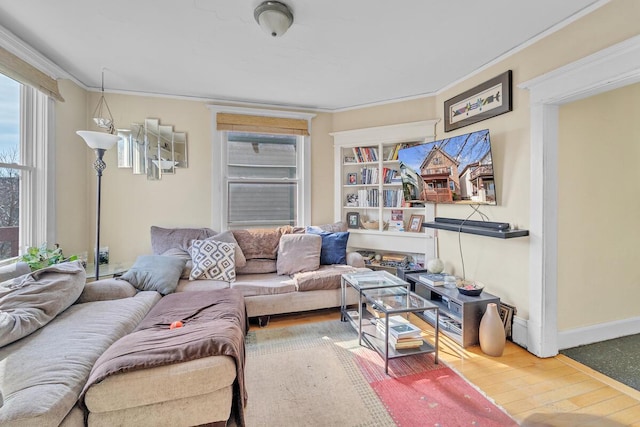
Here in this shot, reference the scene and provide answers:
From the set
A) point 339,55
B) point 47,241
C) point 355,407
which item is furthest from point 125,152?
point 355,407

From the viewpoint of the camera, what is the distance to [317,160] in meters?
3.77

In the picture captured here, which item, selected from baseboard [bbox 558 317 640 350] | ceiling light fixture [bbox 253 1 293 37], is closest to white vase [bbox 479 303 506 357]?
baseboard [bbox 558 317 640 350]

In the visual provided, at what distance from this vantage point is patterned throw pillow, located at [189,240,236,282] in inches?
108

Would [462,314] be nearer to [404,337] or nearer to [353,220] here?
[404,337]

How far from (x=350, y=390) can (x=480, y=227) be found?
1748 millimetres

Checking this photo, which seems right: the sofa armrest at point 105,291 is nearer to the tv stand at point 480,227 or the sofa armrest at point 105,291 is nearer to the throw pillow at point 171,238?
the throw pillow at point 171,238

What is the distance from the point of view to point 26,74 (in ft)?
7.15

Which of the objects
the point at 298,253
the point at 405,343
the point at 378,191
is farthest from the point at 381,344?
the point at 378,191

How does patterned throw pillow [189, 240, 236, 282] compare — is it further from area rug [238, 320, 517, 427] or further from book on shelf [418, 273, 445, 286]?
book on shelf [418, 273, 445, 286]

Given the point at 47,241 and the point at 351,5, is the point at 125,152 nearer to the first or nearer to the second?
the point at 47,241

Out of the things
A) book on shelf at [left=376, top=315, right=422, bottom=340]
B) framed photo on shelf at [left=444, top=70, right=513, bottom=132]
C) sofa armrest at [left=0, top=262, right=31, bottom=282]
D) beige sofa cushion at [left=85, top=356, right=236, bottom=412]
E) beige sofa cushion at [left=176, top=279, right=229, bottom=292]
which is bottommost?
book on shelf at [left=376, top=315, right=422, bottom=340]

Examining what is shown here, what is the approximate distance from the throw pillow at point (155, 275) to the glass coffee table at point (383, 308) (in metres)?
1.54

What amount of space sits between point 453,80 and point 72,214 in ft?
13.5

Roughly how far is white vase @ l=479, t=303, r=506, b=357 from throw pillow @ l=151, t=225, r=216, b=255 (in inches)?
109
